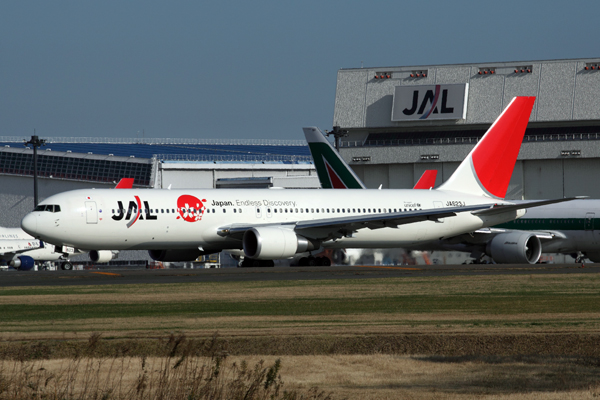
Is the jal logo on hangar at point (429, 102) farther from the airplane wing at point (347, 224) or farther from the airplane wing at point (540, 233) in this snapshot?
the airplane wing at point (347, 224)

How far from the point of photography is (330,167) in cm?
5397

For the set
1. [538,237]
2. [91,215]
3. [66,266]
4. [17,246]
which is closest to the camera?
[91,215]

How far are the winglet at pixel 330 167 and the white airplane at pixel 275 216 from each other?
10.4m

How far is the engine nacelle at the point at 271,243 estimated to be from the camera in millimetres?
34750

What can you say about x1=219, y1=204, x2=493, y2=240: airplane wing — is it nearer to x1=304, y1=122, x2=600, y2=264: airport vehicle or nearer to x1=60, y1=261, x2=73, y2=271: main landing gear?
x1=304, y1=122, x2=600, y2=264: airport vehicle

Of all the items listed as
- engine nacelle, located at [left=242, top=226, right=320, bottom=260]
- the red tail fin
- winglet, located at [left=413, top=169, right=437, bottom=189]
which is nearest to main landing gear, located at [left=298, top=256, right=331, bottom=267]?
engine nacelle, located at [left=242, top=226, right=320, bottom=260]

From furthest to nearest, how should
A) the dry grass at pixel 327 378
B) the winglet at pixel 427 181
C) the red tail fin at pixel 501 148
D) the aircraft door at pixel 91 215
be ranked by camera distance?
the winglet at pixel 427 181
the red tail fin at pixel 501 148
the aircraft door at pixel 91 215
the dry grass at pixel 327 378

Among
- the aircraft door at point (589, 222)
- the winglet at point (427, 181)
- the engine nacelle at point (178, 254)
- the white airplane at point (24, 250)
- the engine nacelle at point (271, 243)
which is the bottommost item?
the white airplane at point (24, 250)

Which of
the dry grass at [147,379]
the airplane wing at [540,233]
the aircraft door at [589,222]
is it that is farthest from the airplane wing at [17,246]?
the dry grass at [147,379]

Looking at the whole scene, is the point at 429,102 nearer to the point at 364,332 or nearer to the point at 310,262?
the point at 310,262

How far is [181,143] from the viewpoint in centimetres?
10419

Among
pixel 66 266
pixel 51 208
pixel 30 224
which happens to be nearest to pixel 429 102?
pixel 66 266

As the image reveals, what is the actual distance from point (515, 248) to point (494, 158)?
5.69 m

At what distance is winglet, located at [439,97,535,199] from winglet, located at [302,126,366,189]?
32.3 ft
